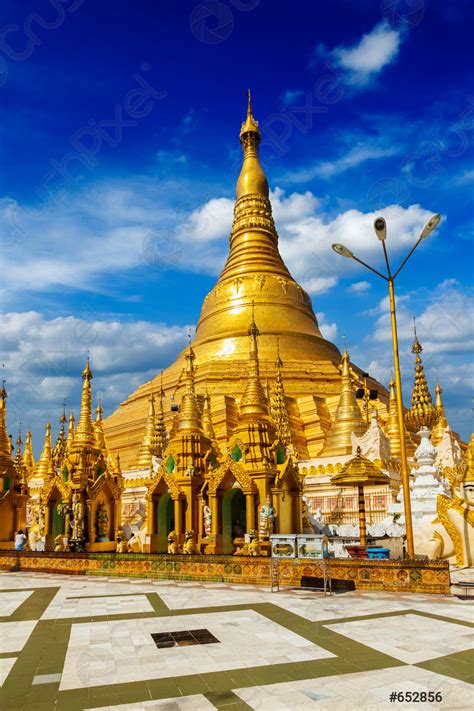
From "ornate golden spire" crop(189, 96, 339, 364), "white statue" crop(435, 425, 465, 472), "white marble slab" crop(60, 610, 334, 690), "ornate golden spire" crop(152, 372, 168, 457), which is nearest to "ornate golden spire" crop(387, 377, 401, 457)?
"white statue" crop(435, 425, 465, 472)

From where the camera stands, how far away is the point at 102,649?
7.45m

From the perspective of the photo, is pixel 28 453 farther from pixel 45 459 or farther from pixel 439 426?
pixel 439 426

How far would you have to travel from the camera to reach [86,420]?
23484mm

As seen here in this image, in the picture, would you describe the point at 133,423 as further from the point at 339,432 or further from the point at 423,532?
the point at 423,532

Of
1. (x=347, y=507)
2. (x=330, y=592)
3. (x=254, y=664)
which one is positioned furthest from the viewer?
(x=347, y=507)

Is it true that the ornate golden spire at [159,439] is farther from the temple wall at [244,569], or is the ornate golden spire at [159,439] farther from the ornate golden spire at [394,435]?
the temple wall at [244,569]

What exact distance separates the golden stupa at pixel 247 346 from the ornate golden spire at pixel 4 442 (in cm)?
1452

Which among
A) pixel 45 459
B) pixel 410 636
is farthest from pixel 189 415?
pixel 45 459

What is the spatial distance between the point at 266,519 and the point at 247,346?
31.8 metres

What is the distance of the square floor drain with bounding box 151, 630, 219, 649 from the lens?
7676 millimetres

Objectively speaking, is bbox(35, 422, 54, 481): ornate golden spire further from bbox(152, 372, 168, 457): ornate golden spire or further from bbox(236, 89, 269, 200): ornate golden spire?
bbox(236, 89, 269, 200): ornate golden spire

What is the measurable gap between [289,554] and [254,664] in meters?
7.57

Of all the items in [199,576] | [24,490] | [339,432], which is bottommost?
[199,576]

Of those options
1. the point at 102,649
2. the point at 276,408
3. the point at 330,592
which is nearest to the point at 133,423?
the point at 276,408
